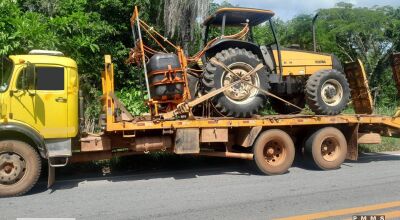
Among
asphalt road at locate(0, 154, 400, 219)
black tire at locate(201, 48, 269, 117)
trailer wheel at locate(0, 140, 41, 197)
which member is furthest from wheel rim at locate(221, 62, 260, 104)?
trailer wheel at locate(0, 140, 41, 197)

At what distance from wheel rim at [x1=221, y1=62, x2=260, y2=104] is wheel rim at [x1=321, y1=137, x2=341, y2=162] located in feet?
6.43

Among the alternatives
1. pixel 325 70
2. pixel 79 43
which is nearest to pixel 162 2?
pixel 79 43

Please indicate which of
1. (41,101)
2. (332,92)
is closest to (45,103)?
(41,101)

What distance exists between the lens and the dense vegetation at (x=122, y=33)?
→ 9602mm

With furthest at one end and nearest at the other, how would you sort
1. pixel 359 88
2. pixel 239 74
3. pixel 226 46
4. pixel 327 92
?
pixel 359 88, pixel 327 92, pixel 226 46, pixel 239 74

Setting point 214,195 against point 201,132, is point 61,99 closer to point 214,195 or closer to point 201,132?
point 201,132

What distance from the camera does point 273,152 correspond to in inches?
359

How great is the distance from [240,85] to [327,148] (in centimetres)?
244

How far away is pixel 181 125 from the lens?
26.8 ft

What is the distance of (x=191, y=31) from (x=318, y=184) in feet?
23.7

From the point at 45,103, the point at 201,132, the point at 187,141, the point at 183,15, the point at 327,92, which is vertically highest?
the point at 183,15

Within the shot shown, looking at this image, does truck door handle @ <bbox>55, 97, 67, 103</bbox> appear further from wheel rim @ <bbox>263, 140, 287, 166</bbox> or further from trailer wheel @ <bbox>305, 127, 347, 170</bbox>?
trailer wheel @ <bbox>305, 127, 347, 170</bbox>

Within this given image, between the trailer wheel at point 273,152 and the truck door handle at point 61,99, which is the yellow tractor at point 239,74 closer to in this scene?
the trailer wheel at point 273,152

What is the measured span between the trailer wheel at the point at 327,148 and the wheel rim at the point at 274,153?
71cm
